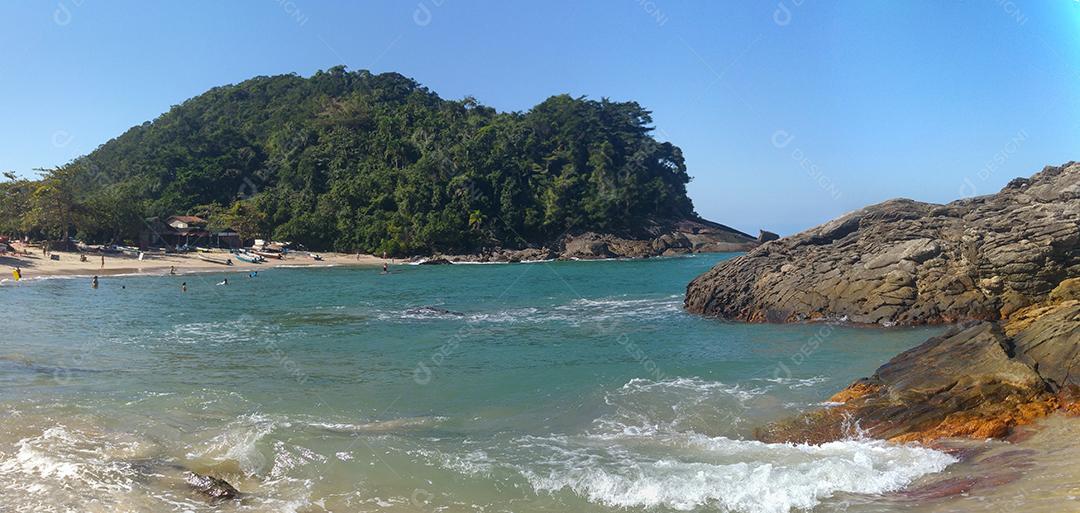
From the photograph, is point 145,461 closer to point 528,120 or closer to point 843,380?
point 843,380

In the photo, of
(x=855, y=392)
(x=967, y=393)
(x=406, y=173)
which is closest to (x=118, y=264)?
(x=406, y=173)

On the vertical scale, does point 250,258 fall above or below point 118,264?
above

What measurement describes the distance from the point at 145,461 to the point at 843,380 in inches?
553

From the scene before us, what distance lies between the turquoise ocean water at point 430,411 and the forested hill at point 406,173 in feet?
172

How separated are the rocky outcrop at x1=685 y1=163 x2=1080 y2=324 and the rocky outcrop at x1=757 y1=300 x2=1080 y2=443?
9.11 m

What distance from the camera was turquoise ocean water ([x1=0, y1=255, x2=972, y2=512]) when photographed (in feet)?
31.5

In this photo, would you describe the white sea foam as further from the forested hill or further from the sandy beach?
the forested hill

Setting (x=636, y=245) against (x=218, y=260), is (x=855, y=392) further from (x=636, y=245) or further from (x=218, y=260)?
(x=636, y=245)

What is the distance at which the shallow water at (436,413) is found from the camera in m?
9.54

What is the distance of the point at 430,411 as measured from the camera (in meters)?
14.5

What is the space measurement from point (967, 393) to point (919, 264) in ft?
46.8

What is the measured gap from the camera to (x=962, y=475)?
9.46m

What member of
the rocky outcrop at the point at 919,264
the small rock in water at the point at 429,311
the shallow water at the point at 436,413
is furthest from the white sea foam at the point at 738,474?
the small rock in water at the point at 429,311

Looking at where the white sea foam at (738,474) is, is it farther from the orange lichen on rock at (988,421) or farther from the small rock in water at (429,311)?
the small rock in water at (429,311)
